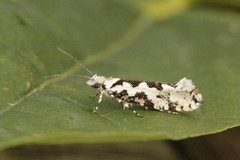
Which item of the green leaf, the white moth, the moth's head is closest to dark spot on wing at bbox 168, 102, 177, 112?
the white moth

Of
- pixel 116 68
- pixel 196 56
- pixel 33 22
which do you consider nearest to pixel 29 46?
pixel 33 22

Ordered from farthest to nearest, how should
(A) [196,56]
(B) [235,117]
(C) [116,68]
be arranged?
1. (A) [196,56]
2. (C) [116,68]
3. (B) [235,117]

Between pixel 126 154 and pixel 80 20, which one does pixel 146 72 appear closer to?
pixel 126 154

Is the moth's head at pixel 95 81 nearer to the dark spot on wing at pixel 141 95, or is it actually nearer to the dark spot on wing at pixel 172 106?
the dark spot on wing at pixel 141 95

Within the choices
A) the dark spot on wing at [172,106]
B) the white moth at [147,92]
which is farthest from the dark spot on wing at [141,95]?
the dark spot on wing at [172,106]

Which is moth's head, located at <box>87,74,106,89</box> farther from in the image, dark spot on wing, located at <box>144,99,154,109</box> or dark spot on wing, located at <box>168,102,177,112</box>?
dark spot on wing, located at <box>168,102,177,112</box>

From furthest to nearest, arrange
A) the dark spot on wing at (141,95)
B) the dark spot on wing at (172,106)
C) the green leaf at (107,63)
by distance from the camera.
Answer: the dark spot on wing at (141,95)
the dark spot on wing at (172,106)
the green leaf at (107,63)
